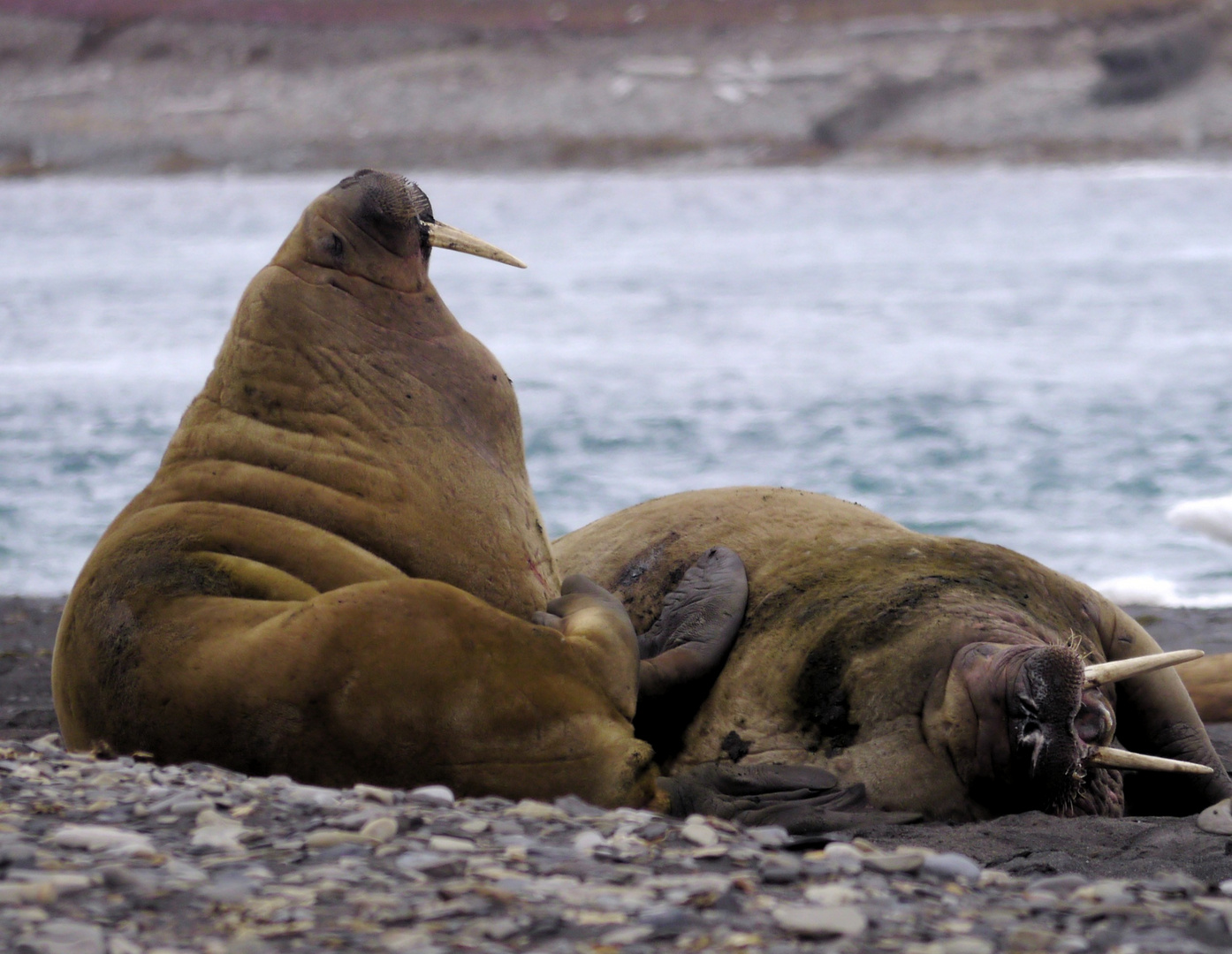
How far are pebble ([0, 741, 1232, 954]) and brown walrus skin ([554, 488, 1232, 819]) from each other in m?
0.45

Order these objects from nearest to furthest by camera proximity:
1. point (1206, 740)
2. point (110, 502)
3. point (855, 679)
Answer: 1. point (855, 679)
2. point (1206, 740)
3. point (110, 502)

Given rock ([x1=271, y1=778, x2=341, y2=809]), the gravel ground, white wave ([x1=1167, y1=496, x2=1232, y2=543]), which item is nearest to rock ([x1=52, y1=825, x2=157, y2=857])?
the gravel ground

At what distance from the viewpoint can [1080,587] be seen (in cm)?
410

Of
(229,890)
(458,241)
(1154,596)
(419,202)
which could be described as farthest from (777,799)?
(1154,596)

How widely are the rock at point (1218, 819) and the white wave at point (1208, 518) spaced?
634 centimetres

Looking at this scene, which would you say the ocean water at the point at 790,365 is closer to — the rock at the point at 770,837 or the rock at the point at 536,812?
the rock at the point at 770,837

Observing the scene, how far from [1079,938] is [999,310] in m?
21.3

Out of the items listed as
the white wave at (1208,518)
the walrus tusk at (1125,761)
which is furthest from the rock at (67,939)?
the white wave at (1208,518)

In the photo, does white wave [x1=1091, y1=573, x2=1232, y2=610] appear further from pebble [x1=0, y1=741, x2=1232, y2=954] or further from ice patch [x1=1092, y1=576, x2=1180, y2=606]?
pebble [x1=0, y1=741, x2=1232, y2=954]

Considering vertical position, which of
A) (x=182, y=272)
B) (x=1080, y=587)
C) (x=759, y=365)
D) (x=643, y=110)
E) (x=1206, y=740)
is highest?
(x=643, y=110)

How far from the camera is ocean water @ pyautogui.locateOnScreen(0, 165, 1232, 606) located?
10586 millimetres

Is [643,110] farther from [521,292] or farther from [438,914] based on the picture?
[438,914]

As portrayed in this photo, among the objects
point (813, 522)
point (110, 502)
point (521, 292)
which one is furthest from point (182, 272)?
point (813, 522)

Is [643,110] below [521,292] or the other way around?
the other way around
